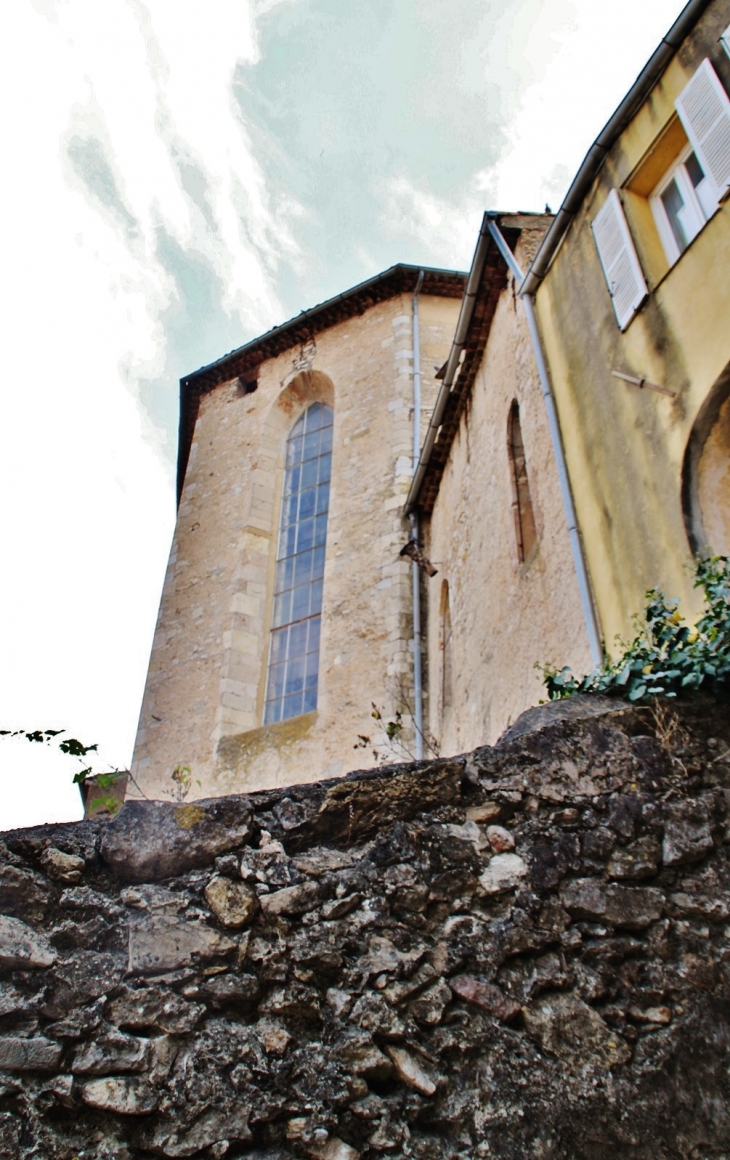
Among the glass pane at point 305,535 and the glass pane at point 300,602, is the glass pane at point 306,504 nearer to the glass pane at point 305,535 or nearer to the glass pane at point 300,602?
the glass pane at point 305,535

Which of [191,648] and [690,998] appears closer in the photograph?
[690,998]

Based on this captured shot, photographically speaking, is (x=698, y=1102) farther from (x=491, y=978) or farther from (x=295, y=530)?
(x=295, y=530)

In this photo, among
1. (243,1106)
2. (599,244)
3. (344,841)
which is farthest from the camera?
(599,244)

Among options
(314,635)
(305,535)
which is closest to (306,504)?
(305,535)

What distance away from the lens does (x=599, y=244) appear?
5.14m

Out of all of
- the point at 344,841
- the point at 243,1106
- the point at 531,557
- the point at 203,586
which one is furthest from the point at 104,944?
the point at 203,586

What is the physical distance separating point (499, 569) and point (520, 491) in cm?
64

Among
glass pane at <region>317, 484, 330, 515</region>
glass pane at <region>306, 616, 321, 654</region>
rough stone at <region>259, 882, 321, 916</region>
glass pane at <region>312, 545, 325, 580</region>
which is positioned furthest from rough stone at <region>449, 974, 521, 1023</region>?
glass pane at <region>317, 484, 330, 515</region>

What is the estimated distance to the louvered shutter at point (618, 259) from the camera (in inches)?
183

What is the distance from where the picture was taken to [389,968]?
241cm

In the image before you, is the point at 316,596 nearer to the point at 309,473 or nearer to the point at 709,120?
the point at 309,473

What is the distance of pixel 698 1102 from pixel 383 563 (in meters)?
8.44

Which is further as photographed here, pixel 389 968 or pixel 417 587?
pixel 417 587

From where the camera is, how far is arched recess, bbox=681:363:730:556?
3918 millimetres
